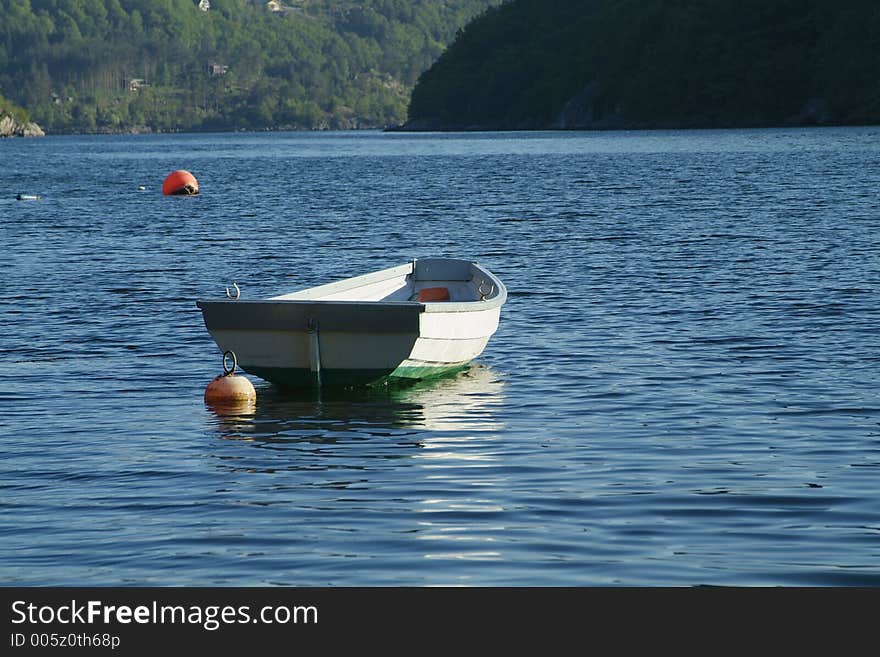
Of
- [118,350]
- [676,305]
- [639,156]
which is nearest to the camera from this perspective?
[118,350]

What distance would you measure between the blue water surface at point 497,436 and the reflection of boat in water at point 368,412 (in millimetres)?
66

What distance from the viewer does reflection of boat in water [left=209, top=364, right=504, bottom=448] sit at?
61.9ft

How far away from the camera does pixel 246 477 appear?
53.7 ft

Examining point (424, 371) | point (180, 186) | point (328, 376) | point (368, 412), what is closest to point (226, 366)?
point (328, 376)

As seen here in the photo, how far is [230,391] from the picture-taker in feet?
66.8

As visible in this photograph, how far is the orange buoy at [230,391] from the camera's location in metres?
20.4

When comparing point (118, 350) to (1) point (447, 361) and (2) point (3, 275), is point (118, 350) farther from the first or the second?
(2) point (3, 275)

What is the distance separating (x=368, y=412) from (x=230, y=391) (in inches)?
74.1

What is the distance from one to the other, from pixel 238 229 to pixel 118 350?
3296 cm

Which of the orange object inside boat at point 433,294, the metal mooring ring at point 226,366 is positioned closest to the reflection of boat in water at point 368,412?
the metal mooring ring at point 226,366

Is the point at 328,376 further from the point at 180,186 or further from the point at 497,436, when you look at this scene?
the point at 180,186

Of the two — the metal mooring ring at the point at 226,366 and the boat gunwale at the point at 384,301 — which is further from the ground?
the boat gunwale at the point at 384,301

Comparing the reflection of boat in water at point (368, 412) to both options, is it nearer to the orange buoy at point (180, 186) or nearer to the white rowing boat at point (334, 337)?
the white rowing boat at point (334, 337)
